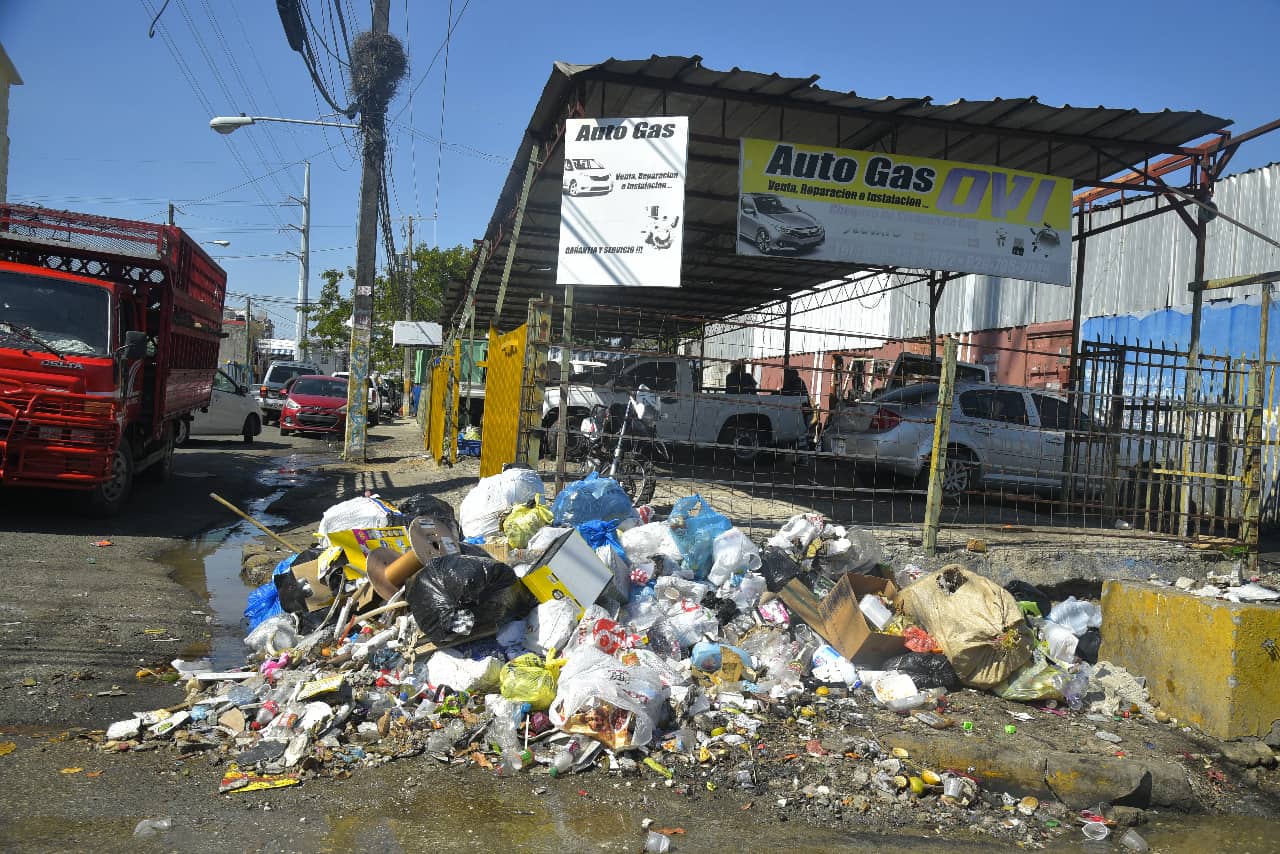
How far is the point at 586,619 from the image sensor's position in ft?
16.4

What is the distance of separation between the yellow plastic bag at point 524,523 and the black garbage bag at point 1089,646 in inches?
150

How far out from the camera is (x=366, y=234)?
1527cm

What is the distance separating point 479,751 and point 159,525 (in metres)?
6.38

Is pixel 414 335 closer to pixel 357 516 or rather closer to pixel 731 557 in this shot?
pixel 357 516

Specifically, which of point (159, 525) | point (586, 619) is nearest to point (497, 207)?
point (159, 525)

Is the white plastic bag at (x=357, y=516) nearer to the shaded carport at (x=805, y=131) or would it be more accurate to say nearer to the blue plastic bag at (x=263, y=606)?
the blue plastic bag at (x=263, y=606)

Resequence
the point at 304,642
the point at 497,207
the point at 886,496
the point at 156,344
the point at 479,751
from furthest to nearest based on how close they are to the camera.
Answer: the point at 497,207, the point at 886,496, the point at 156,344, the point at 304,642, the point at 479,751

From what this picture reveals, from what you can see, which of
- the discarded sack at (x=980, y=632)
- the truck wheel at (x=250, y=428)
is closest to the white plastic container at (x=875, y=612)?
the discarded sack at (x=980, y=632)

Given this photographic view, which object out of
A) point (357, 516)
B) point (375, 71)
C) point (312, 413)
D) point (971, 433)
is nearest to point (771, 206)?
point (971, 433)

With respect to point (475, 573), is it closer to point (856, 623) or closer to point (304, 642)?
point (304, 642)

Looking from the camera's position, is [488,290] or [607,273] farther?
[488,290]

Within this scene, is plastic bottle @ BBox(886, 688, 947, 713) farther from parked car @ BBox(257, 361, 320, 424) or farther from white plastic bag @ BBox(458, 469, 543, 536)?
parked car @ BBox(257, 361, 320, 424)

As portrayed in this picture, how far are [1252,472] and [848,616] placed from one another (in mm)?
5043

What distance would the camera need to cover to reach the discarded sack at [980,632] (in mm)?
5289
